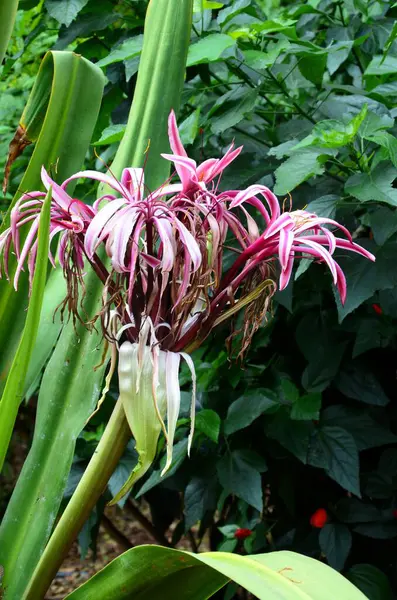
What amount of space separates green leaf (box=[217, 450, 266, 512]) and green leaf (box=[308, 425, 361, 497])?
8 centimetres

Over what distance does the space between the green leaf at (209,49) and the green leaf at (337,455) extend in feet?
1.65

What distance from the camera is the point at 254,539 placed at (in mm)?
1107

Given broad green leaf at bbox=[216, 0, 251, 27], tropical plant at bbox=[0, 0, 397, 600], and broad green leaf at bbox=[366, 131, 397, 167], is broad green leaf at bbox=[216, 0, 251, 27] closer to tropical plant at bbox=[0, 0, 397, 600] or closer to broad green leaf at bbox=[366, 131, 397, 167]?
tropical plant at bbox=[0, 0, 397, 600]

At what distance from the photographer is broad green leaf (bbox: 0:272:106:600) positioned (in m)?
0.52

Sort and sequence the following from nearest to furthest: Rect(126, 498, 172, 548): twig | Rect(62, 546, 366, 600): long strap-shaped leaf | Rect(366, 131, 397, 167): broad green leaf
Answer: Rect(62, 546, 366, 600): long strap-shaped leaf < Rect(366, 131, 397, 167): broad green leaf < Rect(126, 498, 172, 548): twig

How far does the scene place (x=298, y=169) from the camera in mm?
756

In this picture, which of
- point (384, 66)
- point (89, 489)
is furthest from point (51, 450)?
point (384, 66)

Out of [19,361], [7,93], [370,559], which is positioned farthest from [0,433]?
[7,93]

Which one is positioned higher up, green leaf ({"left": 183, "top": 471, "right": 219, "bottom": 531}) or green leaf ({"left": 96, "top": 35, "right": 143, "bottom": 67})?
green leaf ({"left": 96, "top": 35, "right": 143, "bottom": 67})

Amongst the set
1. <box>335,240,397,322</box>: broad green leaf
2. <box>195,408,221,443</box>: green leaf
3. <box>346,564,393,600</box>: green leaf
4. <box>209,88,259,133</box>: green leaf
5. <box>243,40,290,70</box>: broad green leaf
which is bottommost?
<box>346,564,393,600</box>: green leaf

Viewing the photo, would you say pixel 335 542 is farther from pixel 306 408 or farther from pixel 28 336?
pixel 28 336

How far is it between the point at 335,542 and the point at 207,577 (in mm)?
626

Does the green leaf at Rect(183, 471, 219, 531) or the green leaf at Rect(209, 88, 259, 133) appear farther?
the green leaf at Rect(183, 471, 219, 531)

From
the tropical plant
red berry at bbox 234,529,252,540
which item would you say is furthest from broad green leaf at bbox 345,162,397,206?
red berry at bbox 234,529,252,540
